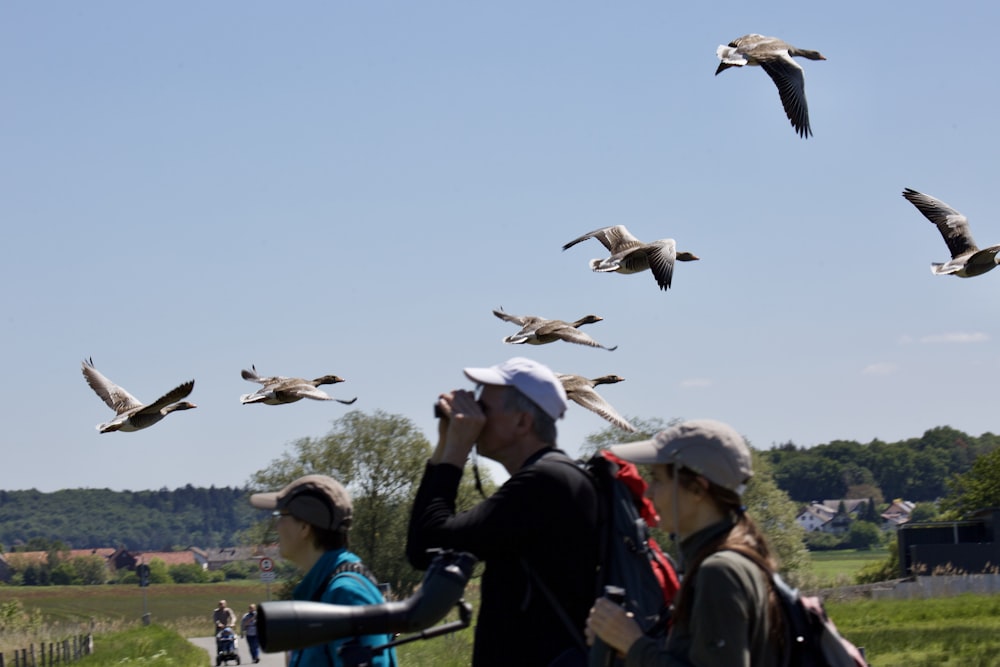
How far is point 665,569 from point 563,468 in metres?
0.46

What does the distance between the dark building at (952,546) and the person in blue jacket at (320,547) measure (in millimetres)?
44257

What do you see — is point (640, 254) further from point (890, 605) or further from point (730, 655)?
point (730, 655)

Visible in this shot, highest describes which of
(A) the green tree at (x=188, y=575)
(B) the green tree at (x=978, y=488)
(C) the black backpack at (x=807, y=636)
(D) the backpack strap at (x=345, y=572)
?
(A) the green tree at (x=188, y=575)

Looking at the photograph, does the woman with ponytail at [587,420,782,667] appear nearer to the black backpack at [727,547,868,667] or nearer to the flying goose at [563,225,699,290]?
the black backpack at [727,547,868,667]

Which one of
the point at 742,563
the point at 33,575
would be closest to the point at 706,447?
the point at 742,563

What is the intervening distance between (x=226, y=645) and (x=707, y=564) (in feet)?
89.2

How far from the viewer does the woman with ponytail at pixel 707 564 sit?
3.79 metres

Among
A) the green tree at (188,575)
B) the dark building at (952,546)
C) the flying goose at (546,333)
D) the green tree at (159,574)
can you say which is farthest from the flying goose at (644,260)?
the green tree at (188,575)

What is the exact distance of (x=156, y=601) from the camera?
98000mm

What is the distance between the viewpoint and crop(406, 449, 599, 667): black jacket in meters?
4.57

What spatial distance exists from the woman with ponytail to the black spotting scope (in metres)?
0.44

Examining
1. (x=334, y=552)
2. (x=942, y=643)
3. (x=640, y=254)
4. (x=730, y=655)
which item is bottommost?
(x=942, y=643)

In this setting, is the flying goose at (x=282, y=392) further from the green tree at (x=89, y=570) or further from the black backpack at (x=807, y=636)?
the green tree at (x=89, y=570)

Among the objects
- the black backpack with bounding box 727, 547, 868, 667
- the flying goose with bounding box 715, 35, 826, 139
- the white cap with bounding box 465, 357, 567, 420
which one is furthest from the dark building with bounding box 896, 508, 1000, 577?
the black backpack with bounding box 727, 547, 868, 667
